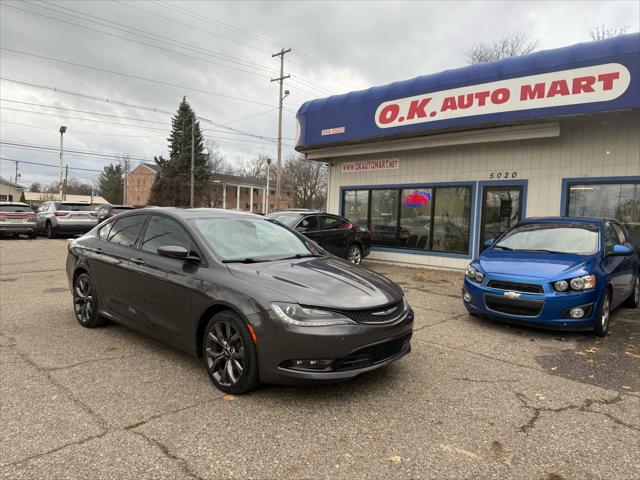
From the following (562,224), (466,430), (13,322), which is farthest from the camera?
(562,224)

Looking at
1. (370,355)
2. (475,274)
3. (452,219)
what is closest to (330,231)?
(452,219)

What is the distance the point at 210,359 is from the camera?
3797 millimetres

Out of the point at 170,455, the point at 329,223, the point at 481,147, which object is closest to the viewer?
the point at 170,455

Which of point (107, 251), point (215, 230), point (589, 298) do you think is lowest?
point (589, 298)

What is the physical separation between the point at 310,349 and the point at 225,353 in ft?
2.73

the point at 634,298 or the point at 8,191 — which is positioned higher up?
the point at 8,191

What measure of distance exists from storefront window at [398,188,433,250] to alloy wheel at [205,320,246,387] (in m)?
9.37

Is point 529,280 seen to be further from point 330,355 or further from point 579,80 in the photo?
point 579,80

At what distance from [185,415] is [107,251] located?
275 centimetres

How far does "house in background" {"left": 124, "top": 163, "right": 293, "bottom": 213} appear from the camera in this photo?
217 feet

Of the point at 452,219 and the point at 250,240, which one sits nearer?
the point at 250,240

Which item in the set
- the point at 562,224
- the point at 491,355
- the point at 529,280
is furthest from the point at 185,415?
the point at 562,224

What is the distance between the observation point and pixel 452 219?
38.4 ft

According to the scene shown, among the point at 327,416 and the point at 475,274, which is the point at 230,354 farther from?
the point at 475,274
